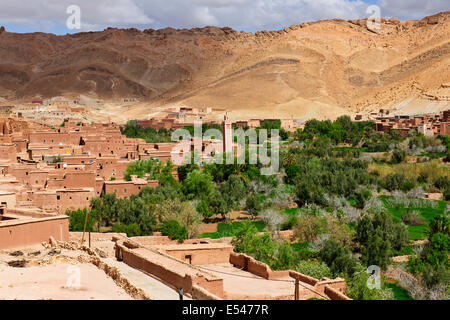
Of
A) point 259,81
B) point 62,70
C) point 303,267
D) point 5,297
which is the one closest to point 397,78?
point 259,81

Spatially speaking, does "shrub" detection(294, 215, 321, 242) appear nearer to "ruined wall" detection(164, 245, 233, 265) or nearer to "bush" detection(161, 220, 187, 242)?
"bush" detection(161, 220, 187, 242)

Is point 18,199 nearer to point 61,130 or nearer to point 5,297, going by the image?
point 5,297

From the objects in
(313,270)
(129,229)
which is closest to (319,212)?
(129,229)

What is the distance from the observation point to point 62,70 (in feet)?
302

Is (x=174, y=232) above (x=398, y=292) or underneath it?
above

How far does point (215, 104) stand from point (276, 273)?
59.9 meters

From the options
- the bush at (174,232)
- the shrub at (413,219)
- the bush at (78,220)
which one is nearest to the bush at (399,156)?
the shrub at (413,219)

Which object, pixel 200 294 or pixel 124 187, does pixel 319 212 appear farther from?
pixel 200 294

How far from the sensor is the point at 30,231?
14.3 meters

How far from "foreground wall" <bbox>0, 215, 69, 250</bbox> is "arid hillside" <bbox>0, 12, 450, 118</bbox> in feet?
172

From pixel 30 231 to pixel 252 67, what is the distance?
73375 millimetres

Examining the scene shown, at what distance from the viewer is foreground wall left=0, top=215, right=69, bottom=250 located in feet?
45.5

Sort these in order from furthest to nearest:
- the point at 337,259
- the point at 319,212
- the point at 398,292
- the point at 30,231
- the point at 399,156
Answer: the point at 399,156 < the point at 319,212 < the point at 337,259 < the point at 398,292 < the point at 30,231

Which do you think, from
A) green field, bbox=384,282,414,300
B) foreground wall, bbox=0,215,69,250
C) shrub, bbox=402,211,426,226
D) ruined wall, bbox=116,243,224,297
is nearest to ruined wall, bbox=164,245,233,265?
ruined wall, bbox=116,243,224,297
